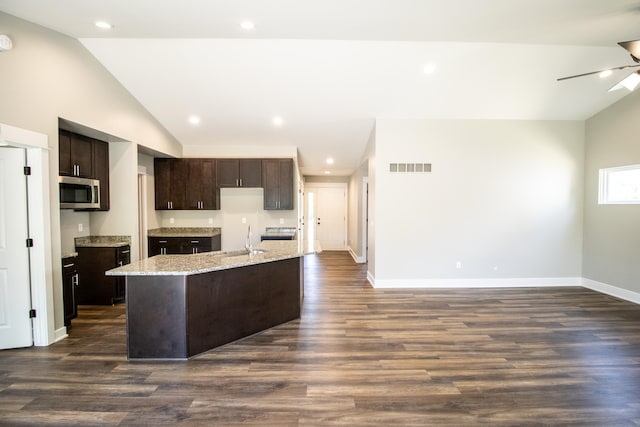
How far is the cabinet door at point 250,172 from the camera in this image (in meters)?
6.36

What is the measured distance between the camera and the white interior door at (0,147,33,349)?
9.89ft

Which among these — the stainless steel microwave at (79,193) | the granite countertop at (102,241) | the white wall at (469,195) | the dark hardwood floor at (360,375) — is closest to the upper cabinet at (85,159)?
the stainless steel microwave at (79,193)

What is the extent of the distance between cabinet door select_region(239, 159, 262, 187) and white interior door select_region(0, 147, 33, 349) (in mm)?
3574

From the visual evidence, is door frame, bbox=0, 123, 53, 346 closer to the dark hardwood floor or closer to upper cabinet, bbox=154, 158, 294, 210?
the dark hardwood floor

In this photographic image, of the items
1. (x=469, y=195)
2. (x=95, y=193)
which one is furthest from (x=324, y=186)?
(x=95, y=193)

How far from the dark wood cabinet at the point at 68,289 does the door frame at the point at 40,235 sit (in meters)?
0.37

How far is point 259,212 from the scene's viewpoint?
22.0ft

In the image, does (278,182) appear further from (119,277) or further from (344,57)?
(119,277)

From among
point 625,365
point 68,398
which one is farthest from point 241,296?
point 625,365

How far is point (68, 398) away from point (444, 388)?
9.36ft

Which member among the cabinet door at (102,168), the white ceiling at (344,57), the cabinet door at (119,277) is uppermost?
the white ceiling at (344,57)

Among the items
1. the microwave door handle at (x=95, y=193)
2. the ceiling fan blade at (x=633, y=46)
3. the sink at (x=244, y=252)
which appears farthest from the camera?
the microwave door handle at (x=95, y=193)

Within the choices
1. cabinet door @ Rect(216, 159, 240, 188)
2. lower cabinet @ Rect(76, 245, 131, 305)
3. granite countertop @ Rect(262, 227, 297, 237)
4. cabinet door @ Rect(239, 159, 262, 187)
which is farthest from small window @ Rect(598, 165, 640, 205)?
lower cabinet @ Rect(76, 245, 131, 305)

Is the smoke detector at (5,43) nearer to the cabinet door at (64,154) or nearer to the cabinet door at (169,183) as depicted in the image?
the cabinet door at (64,154)
